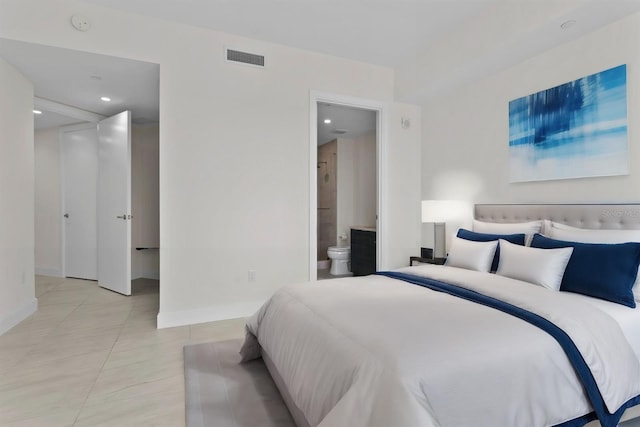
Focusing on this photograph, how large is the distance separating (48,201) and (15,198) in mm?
2392

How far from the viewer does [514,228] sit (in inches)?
110

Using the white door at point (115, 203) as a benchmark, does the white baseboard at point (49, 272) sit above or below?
below

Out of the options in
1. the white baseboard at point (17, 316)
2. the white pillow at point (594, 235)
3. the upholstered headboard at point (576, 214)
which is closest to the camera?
the white pillow at point (594, 235)

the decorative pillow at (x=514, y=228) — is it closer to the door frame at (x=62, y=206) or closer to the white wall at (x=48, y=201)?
the door frame at (x=62, y=206)

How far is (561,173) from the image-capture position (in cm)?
269

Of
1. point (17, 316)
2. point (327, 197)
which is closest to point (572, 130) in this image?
point (327, 197)

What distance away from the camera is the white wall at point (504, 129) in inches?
91.1

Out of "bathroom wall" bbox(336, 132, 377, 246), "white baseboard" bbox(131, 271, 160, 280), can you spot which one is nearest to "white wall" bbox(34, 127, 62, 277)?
"white baseboard" bbox(131, 271, 160, 280)

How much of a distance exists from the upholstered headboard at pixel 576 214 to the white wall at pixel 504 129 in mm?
80

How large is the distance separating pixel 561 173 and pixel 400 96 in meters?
1.95

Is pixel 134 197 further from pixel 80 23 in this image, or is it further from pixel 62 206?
pixel 80 23

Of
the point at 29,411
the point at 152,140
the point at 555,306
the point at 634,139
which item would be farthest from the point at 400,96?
the point at 29,411

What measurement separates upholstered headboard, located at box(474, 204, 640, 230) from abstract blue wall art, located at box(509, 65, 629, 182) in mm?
246

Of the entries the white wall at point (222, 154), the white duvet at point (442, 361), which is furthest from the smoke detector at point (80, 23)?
the white duvet at point (442, 361)
